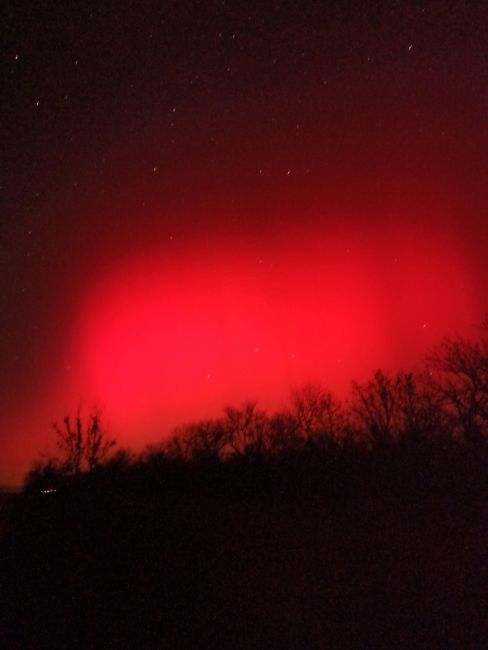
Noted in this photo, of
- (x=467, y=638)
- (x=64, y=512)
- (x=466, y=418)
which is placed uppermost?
(x=466, y=418)

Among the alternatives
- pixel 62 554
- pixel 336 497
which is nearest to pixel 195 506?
pixel 336 497

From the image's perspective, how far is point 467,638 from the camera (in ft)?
21.9

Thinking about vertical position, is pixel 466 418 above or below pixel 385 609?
above

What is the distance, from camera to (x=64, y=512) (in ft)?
38.7

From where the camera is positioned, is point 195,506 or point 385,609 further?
point 195,506

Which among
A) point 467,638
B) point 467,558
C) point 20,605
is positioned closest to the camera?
point 467,638

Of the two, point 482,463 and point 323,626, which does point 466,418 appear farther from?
point 323,626

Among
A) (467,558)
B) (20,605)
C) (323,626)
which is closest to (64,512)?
(20,605)

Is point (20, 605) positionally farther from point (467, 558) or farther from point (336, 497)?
point (336, 497)

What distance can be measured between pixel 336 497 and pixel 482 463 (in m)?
6.46

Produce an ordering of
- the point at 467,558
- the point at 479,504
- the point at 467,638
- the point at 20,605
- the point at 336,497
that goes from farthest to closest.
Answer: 1. the point at 336,497
2. the point at 479,504
3. the point at 467,558
4. the point at 20,605
5. the point at 467,638

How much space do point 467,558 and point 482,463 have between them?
11.2 metres

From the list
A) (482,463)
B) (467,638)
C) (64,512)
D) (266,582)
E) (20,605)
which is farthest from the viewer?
(482,463)

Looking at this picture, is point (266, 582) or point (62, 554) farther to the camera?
point (62, 554)
